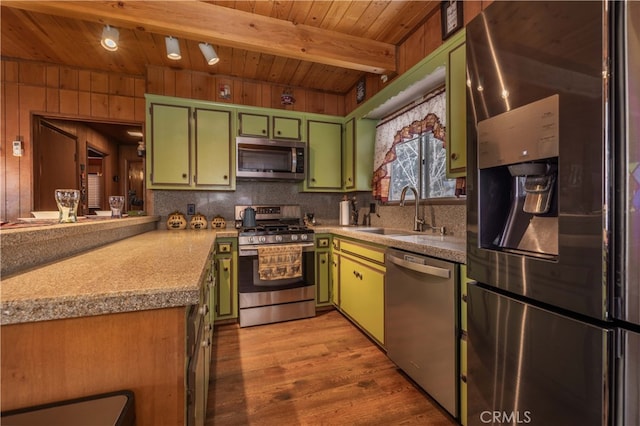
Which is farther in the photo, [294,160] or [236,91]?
[236,91]

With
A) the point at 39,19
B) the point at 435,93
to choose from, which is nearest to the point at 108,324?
the point at 435,93

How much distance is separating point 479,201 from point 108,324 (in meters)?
1.30

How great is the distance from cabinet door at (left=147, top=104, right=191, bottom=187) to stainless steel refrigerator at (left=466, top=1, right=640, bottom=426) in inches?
102

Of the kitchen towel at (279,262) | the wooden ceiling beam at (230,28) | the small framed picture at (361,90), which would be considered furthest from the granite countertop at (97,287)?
the small framed picture at (361,90)

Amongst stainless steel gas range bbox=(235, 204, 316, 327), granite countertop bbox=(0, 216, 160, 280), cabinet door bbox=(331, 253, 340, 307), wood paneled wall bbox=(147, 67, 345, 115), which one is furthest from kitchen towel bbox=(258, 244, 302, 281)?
wood paneled wall bbox=(147, 67, 345, 115)

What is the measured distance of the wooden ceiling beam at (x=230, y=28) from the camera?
1.84 metres

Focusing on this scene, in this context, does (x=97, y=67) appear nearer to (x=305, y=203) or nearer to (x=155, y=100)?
(x=155, y=100)

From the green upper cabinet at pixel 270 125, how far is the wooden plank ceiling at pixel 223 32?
53 centimetres

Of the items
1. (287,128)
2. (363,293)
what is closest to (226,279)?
(363,293)

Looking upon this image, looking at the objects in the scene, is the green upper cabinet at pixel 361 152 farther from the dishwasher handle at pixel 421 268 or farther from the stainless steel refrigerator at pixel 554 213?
the stainless steel refrigerator at pixel 554 213

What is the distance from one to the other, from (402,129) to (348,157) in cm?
79

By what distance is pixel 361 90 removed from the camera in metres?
3.25

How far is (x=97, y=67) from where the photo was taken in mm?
3129

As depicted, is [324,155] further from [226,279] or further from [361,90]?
[226,279]
